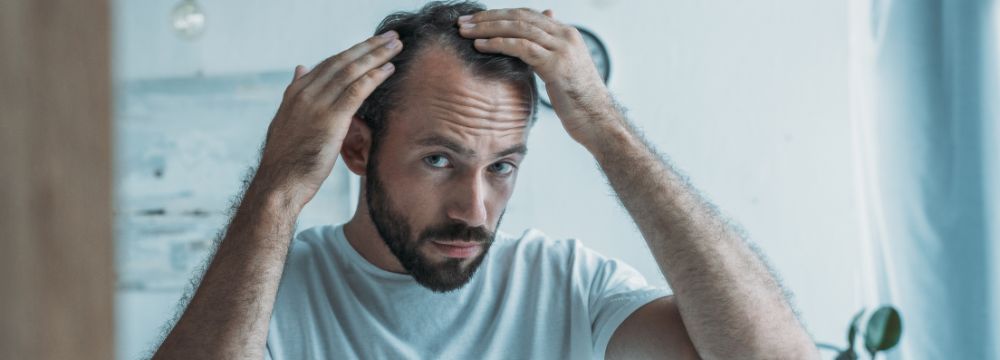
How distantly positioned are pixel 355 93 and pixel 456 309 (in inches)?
14.1

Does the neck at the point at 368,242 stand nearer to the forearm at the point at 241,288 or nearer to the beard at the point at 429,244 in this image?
the beard at the point at 429,244

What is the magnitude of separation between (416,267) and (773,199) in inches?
57.9

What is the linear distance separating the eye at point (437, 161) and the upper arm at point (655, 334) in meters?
0.35

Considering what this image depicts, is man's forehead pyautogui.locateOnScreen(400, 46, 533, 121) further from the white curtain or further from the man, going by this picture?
the white curtain

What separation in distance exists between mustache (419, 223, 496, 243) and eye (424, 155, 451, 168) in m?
0.09

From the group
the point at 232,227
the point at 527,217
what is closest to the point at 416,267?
the point at 232,227

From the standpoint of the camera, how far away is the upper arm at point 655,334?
1160 mm

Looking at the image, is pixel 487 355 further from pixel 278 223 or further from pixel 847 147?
pixel 847 147

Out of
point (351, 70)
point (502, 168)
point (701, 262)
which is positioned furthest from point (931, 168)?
point (351, 70)

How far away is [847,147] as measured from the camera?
7.66 feet

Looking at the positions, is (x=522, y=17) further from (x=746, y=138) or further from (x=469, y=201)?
(x=746, y=138)

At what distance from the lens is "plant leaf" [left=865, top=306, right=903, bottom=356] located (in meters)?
1.93

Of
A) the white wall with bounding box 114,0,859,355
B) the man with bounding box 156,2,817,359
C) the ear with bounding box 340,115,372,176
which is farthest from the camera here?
the white wall with bounding box 114,0,859,355

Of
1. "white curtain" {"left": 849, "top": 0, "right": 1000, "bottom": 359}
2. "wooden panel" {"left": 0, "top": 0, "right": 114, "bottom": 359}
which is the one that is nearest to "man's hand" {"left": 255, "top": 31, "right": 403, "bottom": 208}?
"wooden panel" {"left": 0, "top": 0, "right": 114, "bottom": 359}
